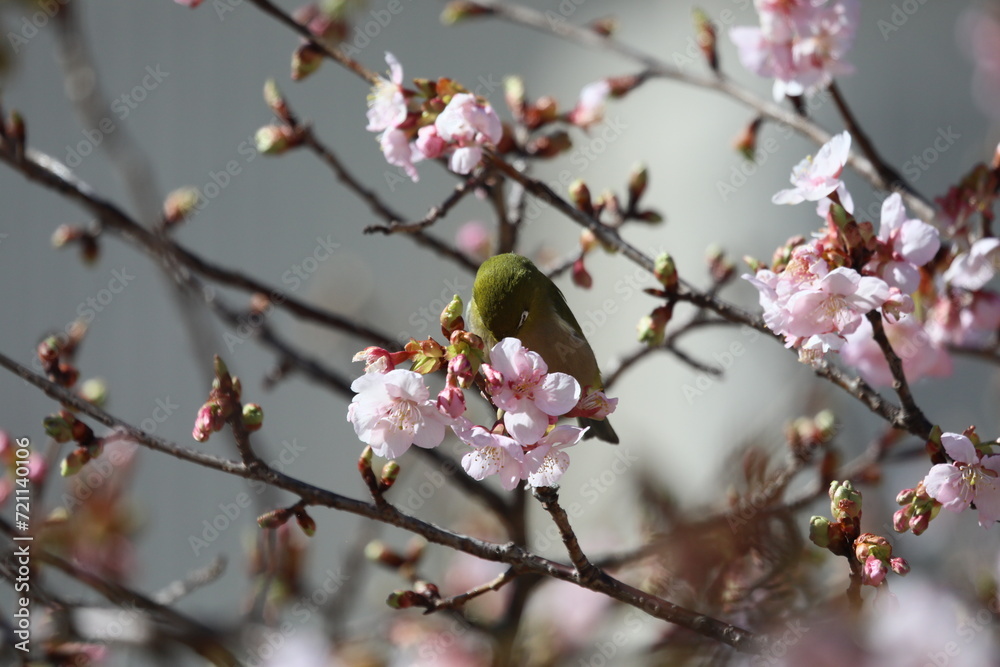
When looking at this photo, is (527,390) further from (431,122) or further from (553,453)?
(431,122)

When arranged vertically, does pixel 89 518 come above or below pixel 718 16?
above

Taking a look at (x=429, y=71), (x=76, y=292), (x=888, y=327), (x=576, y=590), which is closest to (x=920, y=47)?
(x=429, y=71)

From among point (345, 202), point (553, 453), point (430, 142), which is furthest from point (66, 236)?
point (345, 202)

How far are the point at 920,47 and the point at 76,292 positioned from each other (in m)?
3.78

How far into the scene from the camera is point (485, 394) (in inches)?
39.6

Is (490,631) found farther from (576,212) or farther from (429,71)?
(429,71)

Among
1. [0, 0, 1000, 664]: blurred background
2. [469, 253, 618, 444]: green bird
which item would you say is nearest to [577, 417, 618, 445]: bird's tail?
[469, 253, 618, 444]: green bird

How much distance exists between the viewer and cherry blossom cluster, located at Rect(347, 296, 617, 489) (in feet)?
3.11

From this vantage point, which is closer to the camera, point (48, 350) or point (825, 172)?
point (825, 172)

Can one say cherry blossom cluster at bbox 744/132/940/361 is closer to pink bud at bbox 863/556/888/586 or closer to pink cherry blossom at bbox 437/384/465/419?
pink bud at bbox 863/556/888/586

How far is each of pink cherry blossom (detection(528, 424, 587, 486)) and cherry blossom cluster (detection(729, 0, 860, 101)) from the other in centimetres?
78

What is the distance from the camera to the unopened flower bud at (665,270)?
1222 millimetres

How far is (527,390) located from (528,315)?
308 millimetres

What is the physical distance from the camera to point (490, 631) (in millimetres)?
1604
